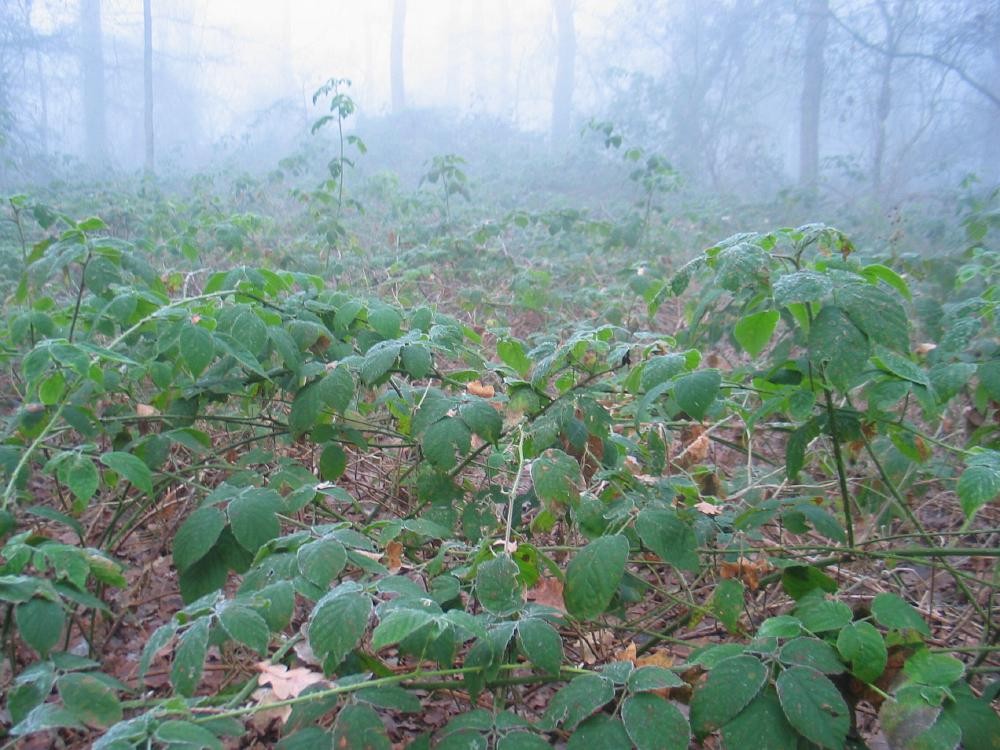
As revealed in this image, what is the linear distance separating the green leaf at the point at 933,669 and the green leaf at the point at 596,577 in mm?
466

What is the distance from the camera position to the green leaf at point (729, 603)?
1.32m

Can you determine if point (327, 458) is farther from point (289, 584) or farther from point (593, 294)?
point (593, 294)

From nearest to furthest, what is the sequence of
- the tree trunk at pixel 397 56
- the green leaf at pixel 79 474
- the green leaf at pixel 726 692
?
the green leaf at pixel 726 692
the green leaf at pixel 79 474
the tree trunk at pixel 397 56

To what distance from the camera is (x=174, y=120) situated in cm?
1733

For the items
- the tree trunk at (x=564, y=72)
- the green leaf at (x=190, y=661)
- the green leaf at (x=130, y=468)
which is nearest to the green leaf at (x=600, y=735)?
the green leaf at (x=190, y=661)

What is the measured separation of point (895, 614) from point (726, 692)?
36cm

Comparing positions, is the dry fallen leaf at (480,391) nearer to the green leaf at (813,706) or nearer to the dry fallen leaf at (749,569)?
the dry fallen leaf at (749,569)

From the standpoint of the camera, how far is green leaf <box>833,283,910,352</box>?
42.4 inches

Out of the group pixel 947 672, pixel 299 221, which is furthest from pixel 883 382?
pixel 299 221

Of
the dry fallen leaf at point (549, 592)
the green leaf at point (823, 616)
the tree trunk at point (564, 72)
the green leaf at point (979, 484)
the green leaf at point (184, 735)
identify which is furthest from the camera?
the tree trunk at point (564, 72)

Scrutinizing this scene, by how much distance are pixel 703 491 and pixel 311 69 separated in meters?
22.6

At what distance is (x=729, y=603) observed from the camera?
1.33 meters

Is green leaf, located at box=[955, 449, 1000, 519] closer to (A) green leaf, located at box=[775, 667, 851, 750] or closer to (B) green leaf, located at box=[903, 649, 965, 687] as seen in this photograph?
(B) green leaf, located at box=[903, 649, 965, 687]

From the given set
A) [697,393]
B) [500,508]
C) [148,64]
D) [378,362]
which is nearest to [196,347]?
[378,362]
